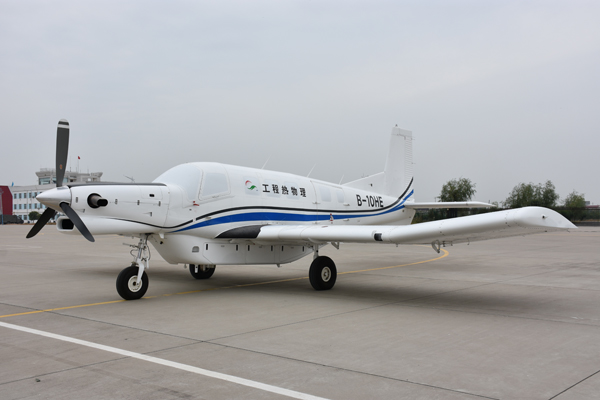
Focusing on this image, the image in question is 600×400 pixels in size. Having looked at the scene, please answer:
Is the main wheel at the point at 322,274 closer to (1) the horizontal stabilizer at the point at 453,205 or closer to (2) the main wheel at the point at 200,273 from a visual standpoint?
(2) the main wheel at the point at 200,273

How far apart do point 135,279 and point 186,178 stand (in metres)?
2.38

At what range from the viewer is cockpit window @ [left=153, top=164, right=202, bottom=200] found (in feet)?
33.5

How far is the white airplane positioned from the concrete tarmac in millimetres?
872

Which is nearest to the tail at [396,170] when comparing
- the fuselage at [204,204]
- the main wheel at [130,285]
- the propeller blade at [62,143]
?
the fuselage at [204,204]

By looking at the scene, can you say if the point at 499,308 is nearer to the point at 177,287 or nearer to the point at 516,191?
the point at 177,287

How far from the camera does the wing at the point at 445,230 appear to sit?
7.35 metres

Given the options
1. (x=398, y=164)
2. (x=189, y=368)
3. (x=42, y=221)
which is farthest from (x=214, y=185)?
(x=398, y=164)

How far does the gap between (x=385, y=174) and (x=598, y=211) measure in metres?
51.1

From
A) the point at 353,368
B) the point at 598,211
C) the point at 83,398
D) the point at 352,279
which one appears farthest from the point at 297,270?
the point at 598,211

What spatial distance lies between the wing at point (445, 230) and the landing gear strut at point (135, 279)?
2.41 metres

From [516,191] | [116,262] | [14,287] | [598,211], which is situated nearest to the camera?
[14,287]

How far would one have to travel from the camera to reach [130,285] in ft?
30.2

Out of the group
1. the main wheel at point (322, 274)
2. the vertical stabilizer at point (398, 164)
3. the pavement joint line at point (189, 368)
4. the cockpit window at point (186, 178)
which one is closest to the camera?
the pavement joint line at point (189, 368)

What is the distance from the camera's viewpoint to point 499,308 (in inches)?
331
